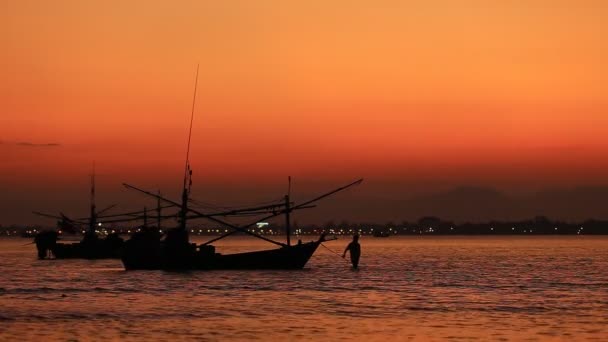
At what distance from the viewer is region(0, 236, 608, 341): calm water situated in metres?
28.2

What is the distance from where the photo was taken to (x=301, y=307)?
3638 centimetres

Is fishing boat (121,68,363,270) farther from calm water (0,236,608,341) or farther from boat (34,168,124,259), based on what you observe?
boat (34,168,124,259)

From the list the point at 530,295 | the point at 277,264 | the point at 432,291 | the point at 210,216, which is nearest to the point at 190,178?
the point at 210,216

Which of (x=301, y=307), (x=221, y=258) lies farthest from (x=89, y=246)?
(x=301, y=307)

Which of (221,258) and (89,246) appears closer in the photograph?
(221,258)

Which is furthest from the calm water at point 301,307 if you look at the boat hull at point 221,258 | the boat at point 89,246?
the boat at point 89,246

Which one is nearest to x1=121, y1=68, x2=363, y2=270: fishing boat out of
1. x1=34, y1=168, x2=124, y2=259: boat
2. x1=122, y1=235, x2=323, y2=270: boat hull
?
x1=122, y1=235, x2=323, y2=270: boat hull

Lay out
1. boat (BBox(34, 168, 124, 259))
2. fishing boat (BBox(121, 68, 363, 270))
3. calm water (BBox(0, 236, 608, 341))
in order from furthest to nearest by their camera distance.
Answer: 1. boat (BBox(34, 168, 124, 259))
2. fishing boat (BBox(121, 68, 363, 270))
3. calm water (BBox(0, 236, 608, 341))

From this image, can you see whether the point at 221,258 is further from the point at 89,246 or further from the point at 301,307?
the point at 89,246

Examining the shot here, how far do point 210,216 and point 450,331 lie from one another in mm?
34425

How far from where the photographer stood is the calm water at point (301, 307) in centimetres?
2817

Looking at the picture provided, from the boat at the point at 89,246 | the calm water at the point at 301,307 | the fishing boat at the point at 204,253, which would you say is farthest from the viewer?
the boat at the point at 89,246

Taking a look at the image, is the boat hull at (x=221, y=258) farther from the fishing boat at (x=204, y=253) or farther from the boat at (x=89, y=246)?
the boat at (x=89, y=246)

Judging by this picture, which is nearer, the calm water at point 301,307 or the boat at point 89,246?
the calm water at point 301,307
